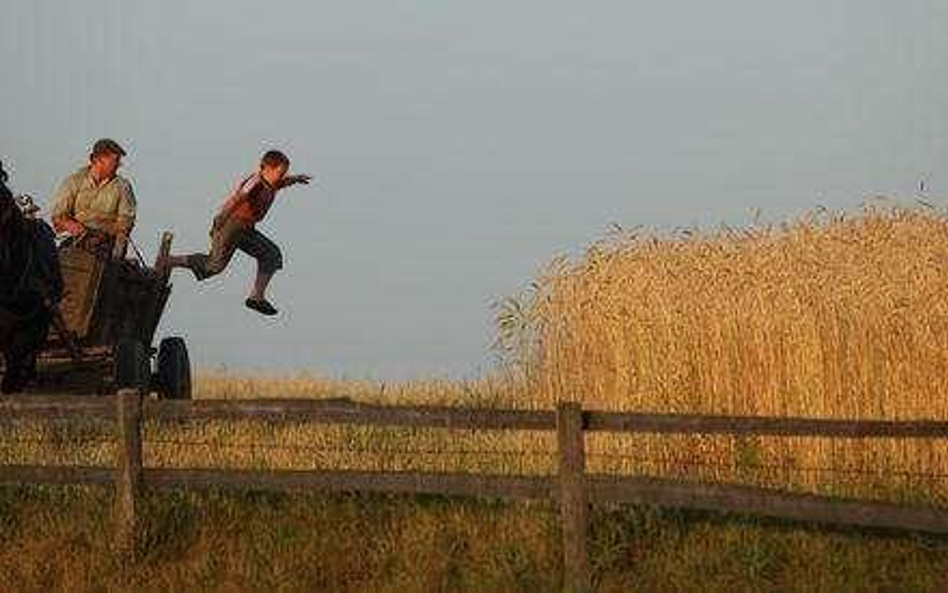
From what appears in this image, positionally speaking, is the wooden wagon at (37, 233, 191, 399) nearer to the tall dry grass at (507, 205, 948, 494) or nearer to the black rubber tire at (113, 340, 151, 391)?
the black rubber tire at (113, 340, 151, 391)

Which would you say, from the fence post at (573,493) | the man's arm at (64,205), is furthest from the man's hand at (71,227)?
the fence post at (573,493)

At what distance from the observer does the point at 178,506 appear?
10266mm

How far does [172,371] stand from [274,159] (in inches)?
110

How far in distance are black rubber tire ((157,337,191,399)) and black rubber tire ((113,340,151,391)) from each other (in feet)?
5.04

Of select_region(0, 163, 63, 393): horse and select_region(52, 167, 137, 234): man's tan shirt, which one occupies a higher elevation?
select_region(52, 167, 137, 234): man's tan shirt

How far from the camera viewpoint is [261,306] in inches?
672

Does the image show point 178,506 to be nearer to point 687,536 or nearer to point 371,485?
point 371,485

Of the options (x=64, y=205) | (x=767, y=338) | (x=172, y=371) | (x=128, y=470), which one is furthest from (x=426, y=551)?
(x=172, y=371)

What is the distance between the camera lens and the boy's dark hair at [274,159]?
16.5 metres

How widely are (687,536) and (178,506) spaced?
10.9ft

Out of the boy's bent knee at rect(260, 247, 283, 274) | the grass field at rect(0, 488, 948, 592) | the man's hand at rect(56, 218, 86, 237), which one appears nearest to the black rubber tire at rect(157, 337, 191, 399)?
the boy's bent knee at rect(260, 247, 283, 274)

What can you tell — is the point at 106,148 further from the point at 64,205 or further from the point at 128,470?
the point at 128,470

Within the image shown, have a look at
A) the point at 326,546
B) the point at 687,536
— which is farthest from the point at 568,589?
the point at 326,546

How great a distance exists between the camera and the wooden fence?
8.52m
